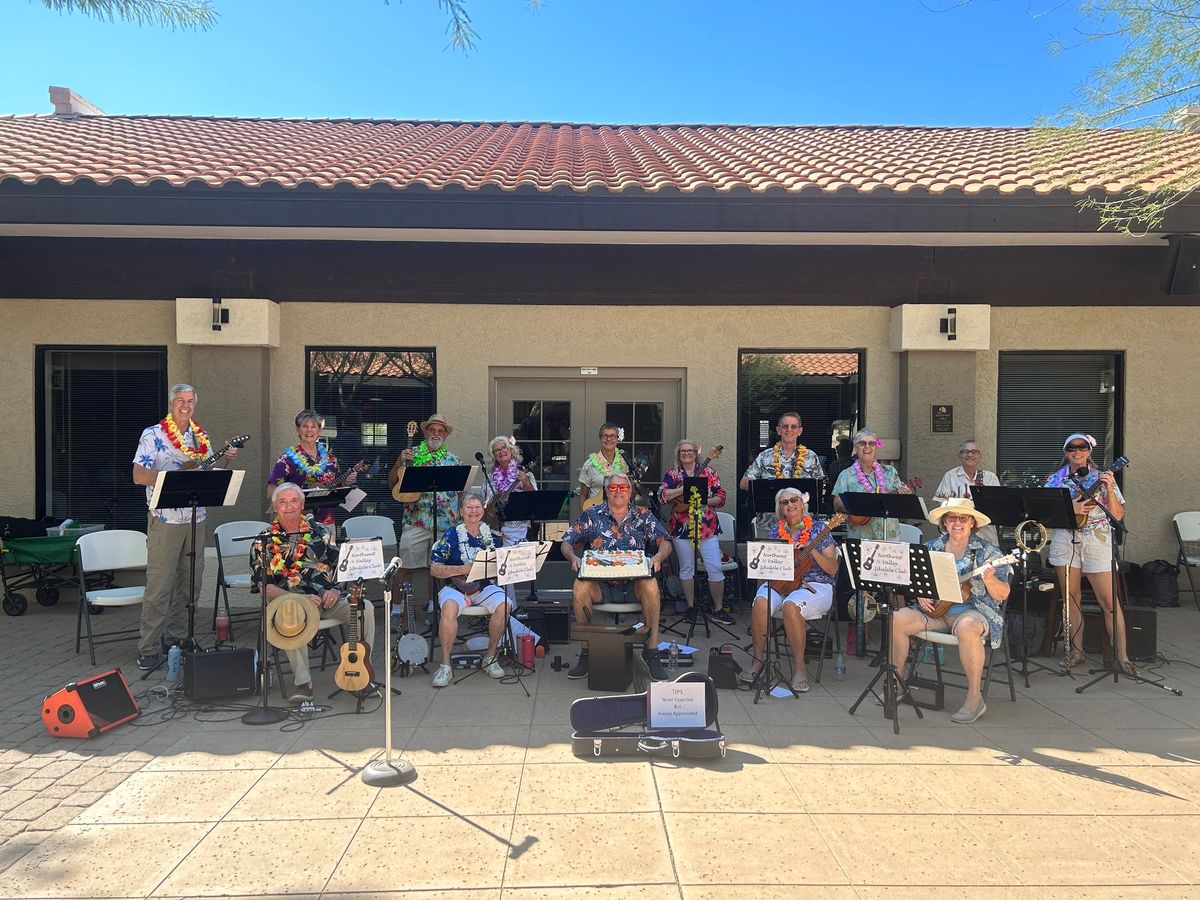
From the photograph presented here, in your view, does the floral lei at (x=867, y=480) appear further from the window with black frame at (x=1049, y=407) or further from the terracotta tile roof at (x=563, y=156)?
the window with black frame at (x=1049, y=407)

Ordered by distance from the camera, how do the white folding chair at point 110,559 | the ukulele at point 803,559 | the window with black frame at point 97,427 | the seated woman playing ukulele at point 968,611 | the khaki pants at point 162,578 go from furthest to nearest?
the window with black frame at point 97,427, the white folding chair at point 110,559, the khaki pants at point 162,578, the ukulele at point 803,559, the seated woman playing ukulele at point 968,611

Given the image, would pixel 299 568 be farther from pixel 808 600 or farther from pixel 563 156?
pixel 563 156

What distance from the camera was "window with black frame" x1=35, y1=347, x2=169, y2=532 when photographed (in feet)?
25.1

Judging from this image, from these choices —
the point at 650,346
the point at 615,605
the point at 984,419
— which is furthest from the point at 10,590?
the point at 984,419

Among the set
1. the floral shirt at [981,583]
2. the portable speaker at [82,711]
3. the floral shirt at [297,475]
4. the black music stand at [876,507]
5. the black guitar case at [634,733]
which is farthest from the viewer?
the floral shirt at [297,475]

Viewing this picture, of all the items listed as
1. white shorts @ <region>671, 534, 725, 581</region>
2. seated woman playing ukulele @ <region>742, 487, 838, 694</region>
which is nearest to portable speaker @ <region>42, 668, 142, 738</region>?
seated woman playing ukulele @ <region>742, 487, 838, 694</region>

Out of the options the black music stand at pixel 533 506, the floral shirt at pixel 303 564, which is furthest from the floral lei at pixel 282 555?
the black music stand at pixel 533 506

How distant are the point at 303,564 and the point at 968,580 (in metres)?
4.13

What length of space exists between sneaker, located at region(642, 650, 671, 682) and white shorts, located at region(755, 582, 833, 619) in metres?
0.82

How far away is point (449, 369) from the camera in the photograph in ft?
25.2

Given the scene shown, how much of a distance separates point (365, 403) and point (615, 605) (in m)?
3.68

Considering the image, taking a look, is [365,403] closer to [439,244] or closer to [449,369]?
[449,369]

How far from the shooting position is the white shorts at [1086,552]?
5.57 m

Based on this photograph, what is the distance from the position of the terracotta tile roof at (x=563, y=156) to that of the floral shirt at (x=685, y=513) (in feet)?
7.91
